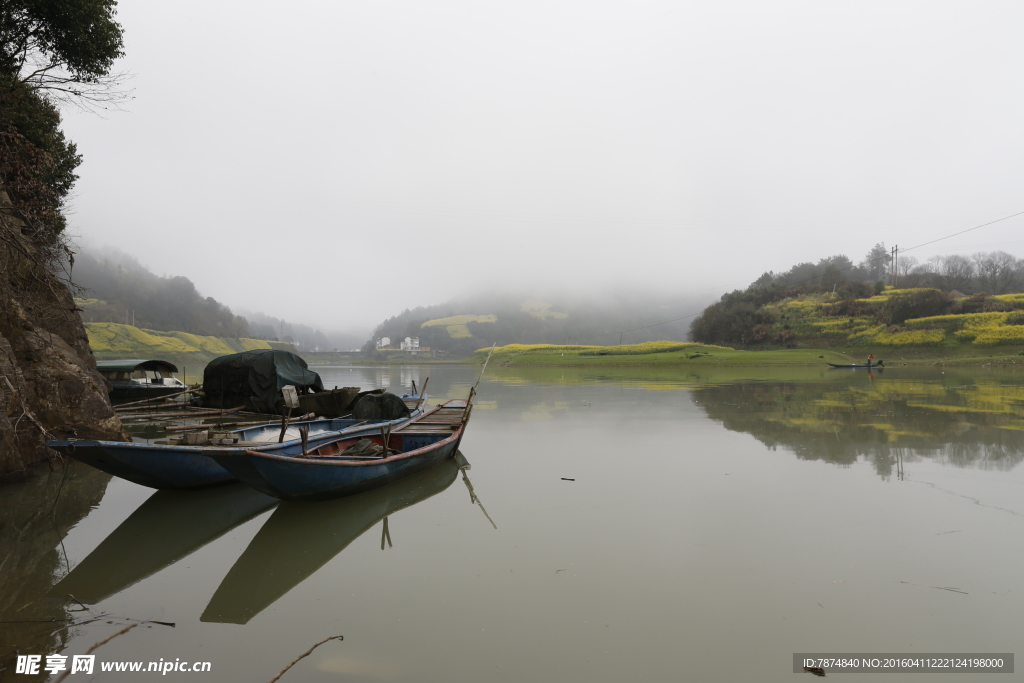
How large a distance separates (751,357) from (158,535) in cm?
4728

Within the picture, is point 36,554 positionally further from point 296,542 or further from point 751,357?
point 751,357

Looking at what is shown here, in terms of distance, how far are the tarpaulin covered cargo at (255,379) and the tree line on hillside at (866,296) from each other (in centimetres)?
Result: 5535

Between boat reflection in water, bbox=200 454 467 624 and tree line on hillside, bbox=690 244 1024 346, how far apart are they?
195ft

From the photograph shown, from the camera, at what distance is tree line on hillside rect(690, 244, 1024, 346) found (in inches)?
1988

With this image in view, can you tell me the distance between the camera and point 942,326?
1831 inches

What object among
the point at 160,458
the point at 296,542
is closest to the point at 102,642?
the point at 296,542

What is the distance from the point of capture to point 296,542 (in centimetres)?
583

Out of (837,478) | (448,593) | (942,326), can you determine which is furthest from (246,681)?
(942,326)

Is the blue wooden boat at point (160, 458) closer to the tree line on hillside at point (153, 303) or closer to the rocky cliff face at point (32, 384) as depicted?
the rocky cliff face at point (32, 384)

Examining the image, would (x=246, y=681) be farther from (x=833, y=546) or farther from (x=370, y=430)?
(x=370, y=430)

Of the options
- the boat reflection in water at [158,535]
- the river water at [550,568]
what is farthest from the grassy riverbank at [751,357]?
the boat reflection in water at [158,535]

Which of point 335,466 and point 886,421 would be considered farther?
point 886,421

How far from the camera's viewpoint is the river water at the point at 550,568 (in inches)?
143

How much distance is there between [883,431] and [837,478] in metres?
5.11
